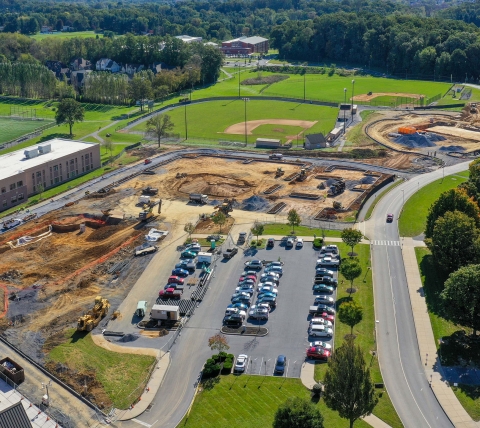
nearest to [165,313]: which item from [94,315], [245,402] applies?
[94,315]

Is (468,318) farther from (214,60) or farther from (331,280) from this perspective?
(214,60)

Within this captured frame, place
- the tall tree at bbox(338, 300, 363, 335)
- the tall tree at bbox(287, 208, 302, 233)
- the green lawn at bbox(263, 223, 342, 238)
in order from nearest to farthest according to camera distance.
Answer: the tall tree at bbox(338, 300, 363, 335) → the tall tree at bbox(287, 208, 302, 233) → the green lawn at bbox(263, 223, 342, 238)

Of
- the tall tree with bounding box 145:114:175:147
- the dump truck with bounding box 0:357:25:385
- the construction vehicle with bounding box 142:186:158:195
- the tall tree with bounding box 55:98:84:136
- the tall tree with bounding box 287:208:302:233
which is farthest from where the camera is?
the tall tree with bounding box 55:98:84:136

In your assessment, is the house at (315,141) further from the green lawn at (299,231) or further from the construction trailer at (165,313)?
the construction trailer at (165,313)

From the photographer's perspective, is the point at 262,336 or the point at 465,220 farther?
the point at 465,220

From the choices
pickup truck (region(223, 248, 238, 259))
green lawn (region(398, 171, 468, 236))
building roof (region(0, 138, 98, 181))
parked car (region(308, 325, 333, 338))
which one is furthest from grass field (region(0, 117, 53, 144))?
parked car (region(308, 325, 333, 338))

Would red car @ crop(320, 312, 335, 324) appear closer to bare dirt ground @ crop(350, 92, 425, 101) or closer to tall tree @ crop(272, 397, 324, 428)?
tall tree @ crop(272, 397, 324, 428)

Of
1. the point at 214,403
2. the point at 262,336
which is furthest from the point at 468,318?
the point at 214,403
